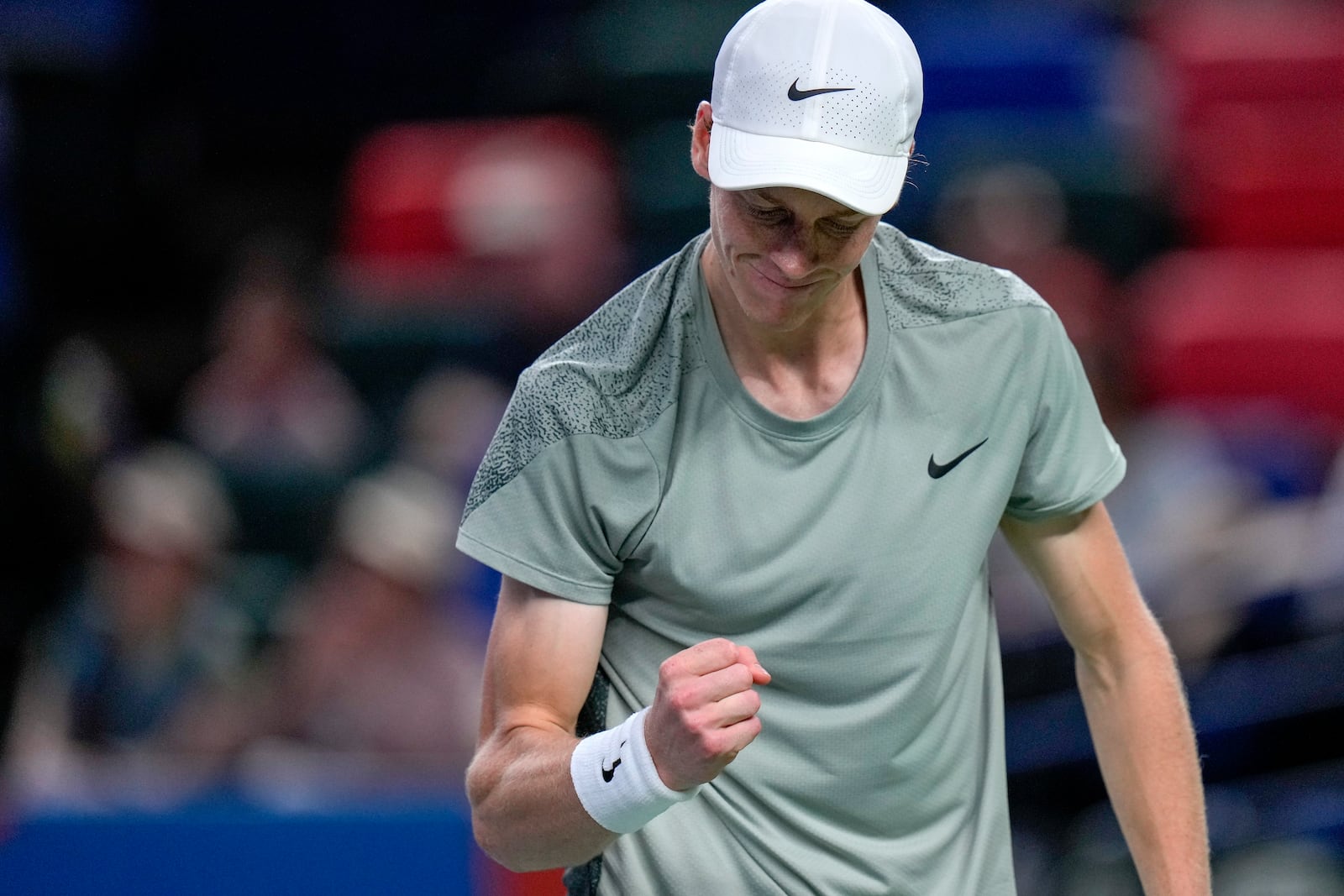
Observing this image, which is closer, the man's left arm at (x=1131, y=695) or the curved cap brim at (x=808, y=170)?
the curved cap brim at (x=808, y=170)

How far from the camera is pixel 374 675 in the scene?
4.66m

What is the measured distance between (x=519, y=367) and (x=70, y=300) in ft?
9.05

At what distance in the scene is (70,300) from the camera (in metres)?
7.55

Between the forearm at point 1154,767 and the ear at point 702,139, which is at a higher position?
the ear at point 702,139

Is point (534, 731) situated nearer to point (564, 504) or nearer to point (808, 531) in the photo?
point (564, 504)

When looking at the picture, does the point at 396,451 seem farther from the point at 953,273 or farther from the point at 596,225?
the point at 953,273

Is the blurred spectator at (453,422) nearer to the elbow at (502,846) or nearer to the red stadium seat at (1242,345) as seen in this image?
the red stadium seat at (1242,345)

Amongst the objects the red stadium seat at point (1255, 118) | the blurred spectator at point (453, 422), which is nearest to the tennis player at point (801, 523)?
the blurred spectator at point (453, 422)

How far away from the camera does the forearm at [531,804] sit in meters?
1.96

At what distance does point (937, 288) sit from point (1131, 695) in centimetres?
56

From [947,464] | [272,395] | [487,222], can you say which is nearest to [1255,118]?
[487,222]

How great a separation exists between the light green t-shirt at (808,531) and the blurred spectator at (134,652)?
290 centimetres

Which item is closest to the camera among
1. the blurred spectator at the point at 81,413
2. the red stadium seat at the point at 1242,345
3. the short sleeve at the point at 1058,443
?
the short sleeve at the point at 1058,443

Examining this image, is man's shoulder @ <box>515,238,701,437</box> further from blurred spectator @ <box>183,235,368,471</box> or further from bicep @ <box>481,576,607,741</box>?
blurred spectator @ <box>183,235,368,471</box>
